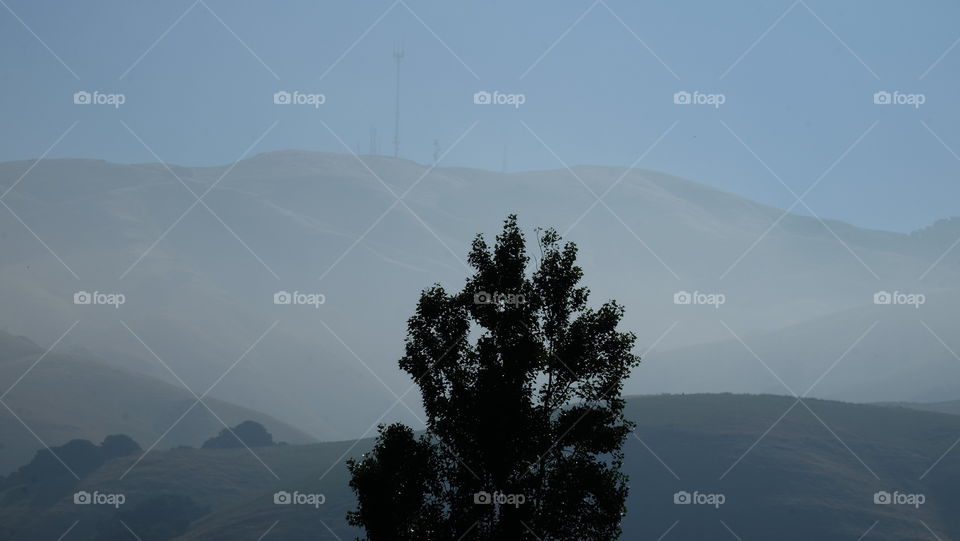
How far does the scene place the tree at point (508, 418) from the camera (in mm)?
30891

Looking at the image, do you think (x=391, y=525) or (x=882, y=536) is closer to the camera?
(x=391, y=525)

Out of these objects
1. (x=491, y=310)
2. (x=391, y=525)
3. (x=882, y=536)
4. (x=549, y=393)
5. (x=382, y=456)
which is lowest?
(x=391, y=525)

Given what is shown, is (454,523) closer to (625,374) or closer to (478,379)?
(478,379)

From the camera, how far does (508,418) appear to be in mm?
30828

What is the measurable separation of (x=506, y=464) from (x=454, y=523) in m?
2.55

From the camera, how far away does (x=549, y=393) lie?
32.1 meters

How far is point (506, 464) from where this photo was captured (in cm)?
3092

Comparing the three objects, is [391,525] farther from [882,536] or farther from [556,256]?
[882,536]

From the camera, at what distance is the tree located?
30.9m

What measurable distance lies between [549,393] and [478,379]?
98.8 inches

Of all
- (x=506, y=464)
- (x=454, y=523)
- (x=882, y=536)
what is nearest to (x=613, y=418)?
(x=506, y=464)

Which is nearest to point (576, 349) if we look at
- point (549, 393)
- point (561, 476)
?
point (549, 393)

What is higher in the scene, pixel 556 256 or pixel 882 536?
pixel 882 536

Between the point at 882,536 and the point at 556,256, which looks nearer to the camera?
the point at 556,256
